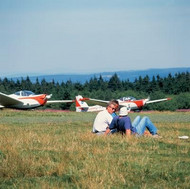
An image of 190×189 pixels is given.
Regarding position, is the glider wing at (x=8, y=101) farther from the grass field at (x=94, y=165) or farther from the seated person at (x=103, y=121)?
the grass field at (x=94, y=165)

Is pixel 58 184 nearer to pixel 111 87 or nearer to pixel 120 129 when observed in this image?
pixel 120 129

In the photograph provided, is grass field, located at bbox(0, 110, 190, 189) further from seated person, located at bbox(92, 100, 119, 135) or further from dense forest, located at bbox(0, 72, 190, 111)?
dense forest, located at bbox(0, 72, 190, 111)

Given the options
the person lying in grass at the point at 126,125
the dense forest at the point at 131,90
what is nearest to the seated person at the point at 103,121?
the person lying in grass at the point at 126,125

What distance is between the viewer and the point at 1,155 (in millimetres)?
8359

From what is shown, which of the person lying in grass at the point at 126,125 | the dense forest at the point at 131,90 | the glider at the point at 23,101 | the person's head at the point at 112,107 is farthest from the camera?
the dense forest at the point at 131,90

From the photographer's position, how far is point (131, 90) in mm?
128375

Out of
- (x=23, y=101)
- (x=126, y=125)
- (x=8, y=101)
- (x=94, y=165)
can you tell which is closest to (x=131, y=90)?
(x=23, y=101)

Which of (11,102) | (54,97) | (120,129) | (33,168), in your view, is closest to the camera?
(33,168)

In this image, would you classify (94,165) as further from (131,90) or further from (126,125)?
(131,90)

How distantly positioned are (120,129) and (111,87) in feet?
463

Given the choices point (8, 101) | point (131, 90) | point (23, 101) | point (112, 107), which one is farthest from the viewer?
point (131, 90)

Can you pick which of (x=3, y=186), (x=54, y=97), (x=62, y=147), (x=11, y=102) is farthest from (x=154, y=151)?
(x=54, y=97)

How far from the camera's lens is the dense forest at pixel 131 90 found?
364 feet

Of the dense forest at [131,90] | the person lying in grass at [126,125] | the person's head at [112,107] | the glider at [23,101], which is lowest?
the dense forest at [131,90]
